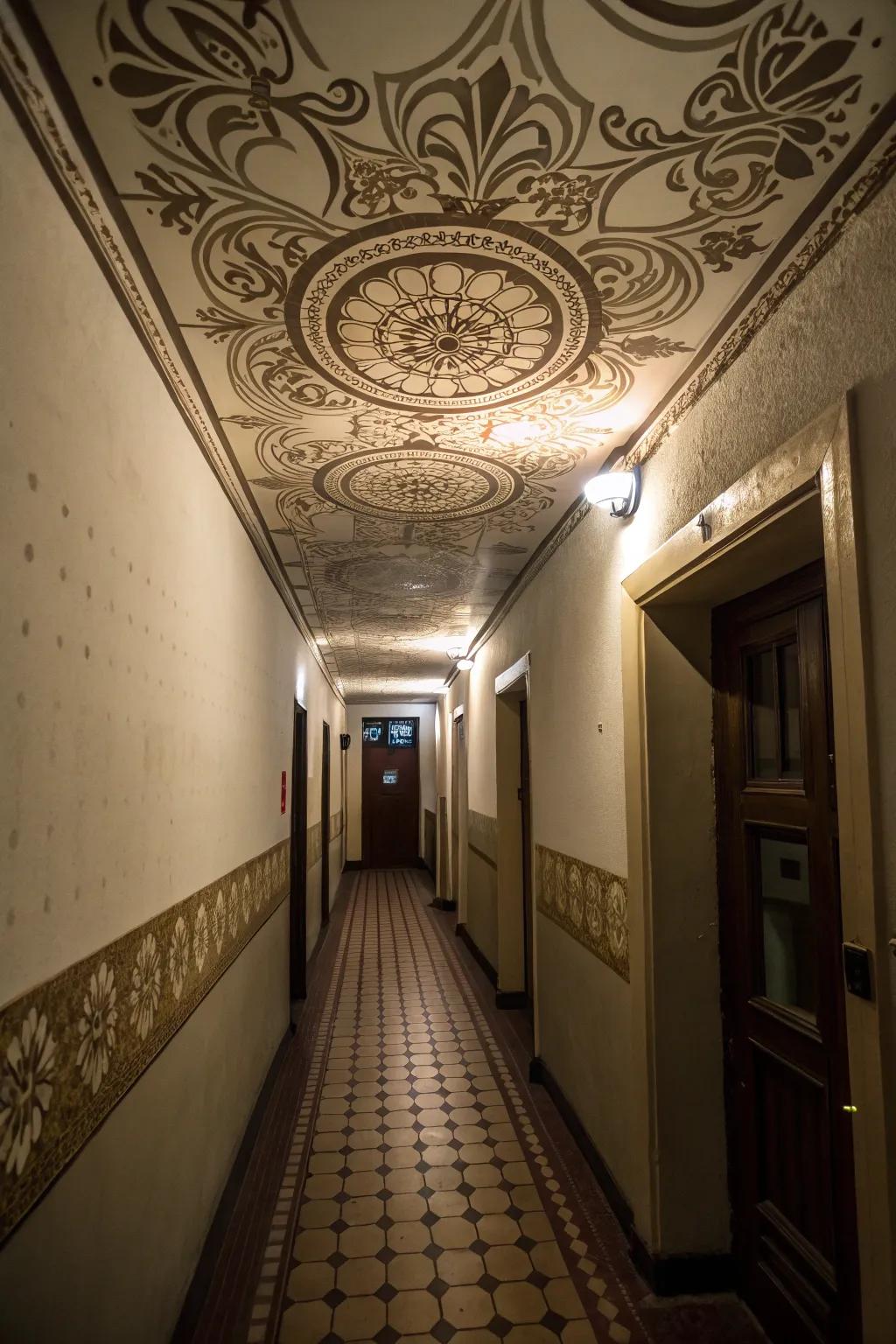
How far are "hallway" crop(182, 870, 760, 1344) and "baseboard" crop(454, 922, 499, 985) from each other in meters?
0.95

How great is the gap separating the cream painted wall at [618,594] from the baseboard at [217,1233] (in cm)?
134

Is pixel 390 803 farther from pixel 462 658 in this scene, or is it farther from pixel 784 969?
pixel 784 969

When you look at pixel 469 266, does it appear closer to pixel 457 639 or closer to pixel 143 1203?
pixel 143 1203

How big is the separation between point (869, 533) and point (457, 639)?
206 inches

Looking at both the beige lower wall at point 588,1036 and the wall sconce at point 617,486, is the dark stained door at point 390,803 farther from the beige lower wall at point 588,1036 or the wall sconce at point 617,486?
the wall sconce at point 617,486

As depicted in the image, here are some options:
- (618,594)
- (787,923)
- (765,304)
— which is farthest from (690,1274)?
(765,304)

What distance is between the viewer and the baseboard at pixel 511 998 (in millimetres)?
5105

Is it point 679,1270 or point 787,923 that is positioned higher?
point 787,923

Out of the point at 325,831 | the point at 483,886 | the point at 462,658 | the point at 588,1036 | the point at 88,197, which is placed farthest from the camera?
the point at 325,831

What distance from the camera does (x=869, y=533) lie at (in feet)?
4.42

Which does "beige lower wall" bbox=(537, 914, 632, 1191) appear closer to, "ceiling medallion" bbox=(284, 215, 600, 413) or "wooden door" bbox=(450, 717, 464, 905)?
"ceiling medallion" bbox=(284, 215, 600, 413)

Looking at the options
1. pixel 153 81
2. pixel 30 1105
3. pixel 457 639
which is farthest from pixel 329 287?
pixel 457 639

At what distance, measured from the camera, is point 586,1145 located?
304 cm

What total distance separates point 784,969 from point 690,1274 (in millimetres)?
1010
